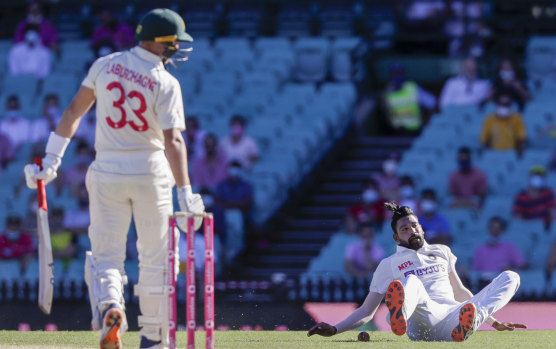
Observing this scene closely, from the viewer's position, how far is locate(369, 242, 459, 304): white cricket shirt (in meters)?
9.36

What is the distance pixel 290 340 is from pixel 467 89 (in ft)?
31.3

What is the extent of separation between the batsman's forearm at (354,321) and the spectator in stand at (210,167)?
25.5 ft

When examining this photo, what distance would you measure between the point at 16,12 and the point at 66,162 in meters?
6.23

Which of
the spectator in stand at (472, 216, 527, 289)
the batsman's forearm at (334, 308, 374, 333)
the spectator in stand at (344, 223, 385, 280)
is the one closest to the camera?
the batsman's forearm at (334, 308, 374, 333)

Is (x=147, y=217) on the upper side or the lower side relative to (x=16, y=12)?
lower

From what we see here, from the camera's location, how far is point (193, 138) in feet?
57.8

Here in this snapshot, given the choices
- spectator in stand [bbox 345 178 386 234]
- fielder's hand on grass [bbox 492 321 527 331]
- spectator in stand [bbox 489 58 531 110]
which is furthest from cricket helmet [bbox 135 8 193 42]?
spectator in stand [bbox 489 58 531 110]

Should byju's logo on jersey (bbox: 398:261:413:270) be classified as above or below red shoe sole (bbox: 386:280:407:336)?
above

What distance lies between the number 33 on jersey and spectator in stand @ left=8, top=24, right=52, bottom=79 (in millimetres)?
12966

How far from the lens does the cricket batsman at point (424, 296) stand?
29.1 feet

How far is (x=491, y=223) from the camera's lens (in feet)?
48.7

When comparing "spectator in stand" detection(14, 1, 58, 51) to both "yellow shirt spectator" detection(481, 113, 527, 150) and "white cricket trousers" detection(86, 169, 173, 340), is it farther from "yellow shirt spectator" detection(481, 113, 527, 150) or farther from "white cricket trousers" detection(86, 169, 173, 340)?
"white cricket trousers" detection(86, 169, 173, 340)

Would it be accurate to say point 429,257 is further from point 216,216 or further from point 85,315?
point 216,216

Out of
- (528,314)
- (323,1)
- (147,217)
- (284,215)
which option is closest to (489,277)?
(528,314)
